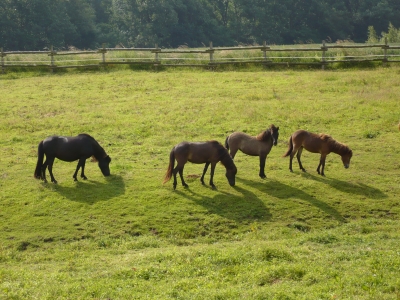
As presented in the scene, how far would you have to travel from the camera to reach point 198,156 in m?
14.0

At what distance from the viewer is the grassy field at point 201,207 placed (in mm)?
8703

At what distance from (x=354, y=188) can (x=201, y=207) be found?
4074 millimetres

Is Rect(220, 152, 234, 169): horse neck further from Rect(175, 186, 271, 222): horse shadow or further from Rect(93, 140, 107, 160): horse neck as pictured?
Rect(93, 140, 107, 160): horse neck

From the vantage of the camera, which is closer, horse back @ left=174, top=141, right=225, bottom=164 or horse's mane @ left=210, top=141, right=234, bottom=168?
horse back @ left=174, top=141, right=225, bottom=164

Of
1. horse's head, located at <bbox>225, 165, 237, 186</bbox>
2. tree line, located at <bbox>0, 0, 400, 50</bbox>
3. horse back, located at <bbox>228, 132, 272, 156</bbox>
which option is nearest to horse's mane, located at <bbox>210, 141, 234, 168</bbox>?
horse's head, located at <bbox>225, 165, 237, 186</bbox>

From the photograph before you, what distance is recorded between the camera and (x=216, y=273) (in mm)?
8992

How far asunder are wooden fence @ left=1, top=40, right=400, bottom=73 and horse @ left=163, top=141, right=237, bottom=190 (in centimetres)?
1840

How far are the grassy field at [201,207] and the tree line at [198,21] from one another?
1415 inches

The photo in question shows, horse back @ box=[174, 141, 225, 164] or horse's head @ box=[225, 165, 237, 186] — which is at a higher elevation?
horse back @ box=[174, 141, 225, 164]

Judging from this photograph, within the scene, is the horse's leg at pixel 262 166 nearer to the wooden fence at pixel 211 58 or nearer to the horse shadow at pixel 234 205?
the horse shadow at pixel 234 205

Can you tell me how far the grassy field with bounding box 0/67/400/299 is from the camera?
28.6ft

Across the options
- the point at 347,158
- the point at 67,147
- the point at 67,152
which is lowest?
the point at 347,158

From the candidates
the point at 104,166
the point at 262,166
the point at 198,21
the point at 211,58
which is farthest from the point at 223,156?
the point at 198,21

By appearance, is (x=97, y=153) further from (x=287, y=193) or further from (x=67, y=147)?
(x=287, y=193)
